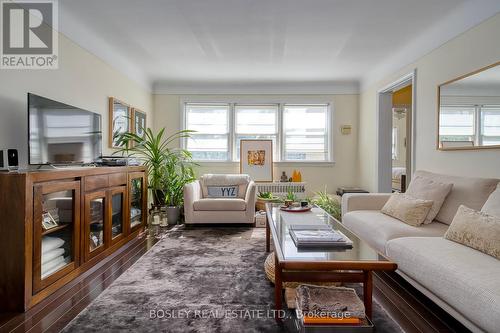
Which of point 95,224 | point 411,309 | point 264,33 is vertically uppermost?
point 264,33

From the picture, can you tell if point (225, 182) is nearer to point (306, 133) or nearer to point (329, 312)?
point (306, 133)

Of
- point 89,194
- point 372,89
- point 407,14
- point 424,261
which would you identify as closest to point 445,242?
point 424,261

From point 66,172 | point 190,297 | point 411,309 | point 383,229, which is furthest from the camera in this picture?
point 383,229

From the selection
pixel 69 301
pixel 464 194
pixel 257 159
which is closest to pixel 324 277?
pixel 464 194

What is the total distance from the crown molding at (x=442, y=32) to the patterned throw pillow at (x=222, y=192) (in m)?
2.82

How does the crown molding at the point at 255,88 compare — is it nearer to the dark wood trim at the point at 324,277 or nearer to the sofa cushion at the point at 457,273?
the sofa cushion at the point at 457,273

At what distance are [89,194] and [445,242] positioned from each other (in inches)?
109

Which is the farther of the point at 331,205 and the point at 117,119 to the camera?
the point at 331,205

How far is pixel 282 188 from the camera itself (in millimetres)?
5379

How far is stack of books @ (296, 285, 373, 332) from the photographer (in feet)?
5.12

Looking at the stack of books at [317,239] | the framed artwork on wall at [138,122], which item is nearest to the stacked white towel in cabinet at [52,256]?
the stack of books at [317,239]

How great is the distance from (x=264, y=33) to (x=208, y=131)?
262 centimetres

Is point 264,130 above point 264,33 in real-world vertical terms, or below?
below

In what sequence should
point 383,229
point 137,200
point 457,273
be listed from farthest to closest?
point 137,200 < point 383,229 < point 457,273
